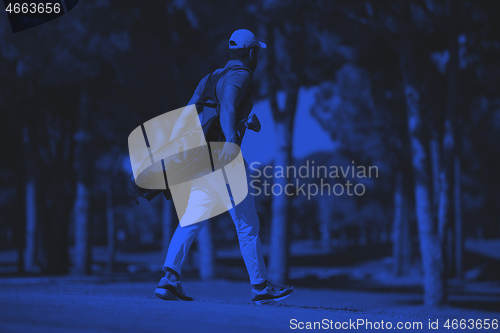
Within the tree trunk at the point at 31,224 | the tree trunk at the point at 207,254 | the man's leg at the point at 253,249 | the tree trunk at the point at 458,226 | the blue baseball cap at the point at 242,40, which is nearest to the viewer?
the man's leg at the point at 253,249

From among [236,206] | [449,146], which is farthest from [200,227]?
[449,146]

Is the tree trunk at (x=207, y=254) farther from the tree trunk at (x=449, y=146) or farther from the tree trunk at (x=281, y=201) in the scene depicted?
the tree trunk at (x=449, y=146)

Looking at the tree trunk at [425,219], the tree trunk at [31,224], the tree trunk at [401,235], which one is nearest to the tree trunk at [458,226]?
the tree trunk at [401,235]

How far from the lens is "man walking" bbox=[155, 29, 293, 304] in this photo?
4199 millimetres

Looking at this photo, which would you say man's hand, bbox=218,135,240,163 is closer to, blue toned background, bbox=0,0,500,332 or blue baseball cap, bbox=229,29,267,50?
blue baseball cap, bbox=229,29,267,50

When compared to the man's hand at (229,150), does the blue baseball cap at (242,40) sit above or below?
above

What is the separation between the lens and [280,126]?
46.2 ft

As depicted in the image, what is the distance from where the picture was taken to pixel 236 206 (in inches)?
168

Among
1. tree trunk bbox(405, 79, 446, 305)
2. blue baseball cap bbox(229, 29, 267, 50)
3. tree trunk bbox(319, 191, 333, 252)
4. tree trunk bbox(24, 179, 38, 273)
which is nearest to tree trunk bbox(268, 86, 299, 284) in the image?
tree trunk bbox(405, 79, 446, 305)

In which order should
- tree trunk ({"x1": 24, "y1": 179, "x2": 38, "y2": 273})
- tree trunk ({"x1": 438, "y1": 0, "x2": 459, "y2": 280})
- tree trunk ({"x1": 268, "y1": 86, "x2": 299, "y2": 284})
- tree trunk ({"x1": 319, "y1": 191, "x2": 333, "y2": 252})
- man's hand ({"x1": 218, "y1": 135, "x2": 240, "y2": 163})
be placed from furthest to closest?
tree trunk ({"x1": 319, "y1": 191, "x2": 333, "y2": 252})
tree trunk ({"x1": 24, "y1": 179, "x2": 38, "y2": 273})
tree trunk ({"x1": 268, "y1": 86, "x2": 299, "y2": 284})
tree trunk ({"x1": 438, "y1": 0, "x2": 459, "y2": 280})
man's hand ({"x1": 218, "y1": 135, "x2": 240, "y2": 163})

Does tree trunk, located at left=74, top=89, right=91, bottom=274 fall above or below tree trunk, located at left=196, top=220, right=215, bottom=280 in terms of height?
above

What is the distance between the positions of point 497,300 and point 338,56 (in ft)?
24.7

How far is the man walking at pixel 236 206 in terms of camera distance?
13.8 ft

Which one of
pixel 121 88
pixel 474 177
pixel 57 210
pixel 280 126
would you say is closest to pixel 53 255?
pixel 57 210
